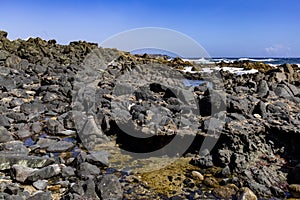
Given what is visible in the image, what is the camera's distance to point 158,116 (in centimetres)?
632

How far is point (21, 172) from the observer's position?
179 inches

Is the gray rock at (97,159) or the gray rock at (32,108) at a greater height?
the gray rock at (32,108)

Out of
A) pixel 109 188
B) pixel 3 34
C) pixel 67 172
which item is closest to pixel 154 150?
pixel 67 172

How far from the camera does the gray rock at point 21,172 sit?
4481 millimetres

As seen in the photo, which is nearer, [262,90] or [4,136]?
[4,136]

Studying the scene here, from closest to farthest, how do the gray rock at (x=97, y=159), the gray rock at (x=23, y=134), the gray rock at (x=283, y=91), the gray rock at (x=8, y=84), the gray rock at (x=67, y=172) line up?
1. the gray rock at (x=67, y=172)
2. the gray rock at (x=97, y=159)
3. the gray rock at (x=23, y=134)
4. the gray rock at (x=283, y=91)
5. the gray rock at (x=8, y=84)

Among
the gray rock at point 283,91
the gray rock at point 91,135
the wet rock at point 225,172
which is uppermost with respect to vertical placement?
the gray rock at point 283,91

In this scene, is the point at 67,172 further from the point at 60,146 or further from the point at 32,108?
the point at 32,108

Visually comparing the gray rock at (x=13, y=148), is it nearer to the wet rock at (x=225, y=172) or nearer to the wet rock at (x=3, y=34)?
the wet rock at (x=225, y=172)

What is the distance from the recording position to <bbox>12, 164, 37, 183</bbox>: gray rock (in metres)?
4.48

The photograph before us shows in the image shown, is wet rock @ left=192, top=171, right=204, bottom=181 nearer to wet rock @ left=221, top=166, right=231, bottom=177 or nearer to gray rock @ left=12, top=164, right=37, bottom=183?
wet rock @ left=221, top=166, right=231, bottom=177

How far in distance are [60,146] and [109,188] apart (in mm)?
2189

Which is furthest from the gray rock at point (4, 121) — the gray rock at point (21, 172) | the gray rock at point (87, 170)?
the gray rock at point (87, 170)

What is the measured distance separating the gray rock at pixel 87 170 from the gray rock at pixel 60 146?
1.16 meters
